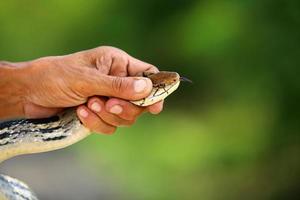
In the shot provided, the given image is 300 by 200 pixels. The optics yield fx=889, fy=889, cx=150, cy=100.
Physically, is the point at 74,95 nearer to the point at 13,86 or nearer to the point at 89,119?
the point at 89,119

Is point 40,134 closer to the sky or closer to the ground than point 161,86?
closer to the ground

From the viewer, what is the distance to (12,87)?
3953mm

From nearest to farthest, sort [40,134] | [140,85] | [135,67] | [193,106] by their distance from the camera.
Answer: [140,85], [40,134], [135,67], [193,106]

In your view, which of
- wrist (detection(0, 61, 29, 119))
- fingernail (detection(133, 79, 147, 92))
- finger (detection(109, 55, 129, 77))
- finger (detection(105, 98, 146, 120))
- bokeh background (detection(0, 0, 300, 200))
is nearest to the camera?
fingernail (detection(133, 79, 147, 92))

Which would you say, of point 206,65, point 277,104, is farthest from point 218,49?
point 277,104

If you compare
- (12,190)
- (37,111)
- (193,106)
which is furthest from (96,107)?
(193,106)

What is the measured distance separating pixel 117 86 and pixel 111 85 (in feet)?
0.09

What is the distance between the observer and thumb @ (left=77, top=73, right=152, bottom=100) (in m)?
3.50

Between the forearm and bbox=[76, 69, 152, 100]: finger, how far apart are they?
40 centimetres

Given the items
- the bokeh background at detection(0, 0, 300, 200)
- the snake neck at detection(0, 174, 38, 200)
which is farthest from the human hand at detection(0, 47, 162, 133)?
the bokeh background at detection(0, 0, 300, 200)

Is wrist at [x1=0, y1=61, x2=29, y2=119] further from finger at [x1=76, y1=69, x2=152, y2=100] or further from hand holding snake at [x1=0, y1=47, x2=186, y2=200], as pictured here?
finger at [x1=76, y1=69, x2=152, y2=100]

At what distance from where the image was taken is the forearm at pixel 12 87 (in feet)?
12.9

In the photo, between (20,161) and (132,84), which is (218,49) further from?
(132,84)

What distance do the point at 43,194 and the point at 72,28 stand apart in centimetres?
184
